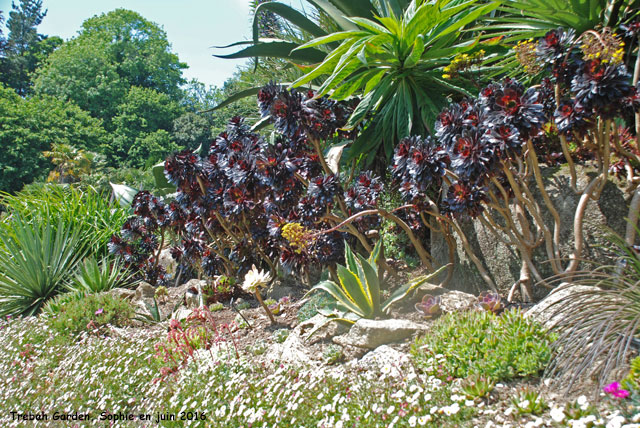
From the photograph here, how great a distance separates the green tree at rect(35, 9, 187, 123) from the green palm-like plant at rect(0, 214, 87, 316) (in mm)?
32434

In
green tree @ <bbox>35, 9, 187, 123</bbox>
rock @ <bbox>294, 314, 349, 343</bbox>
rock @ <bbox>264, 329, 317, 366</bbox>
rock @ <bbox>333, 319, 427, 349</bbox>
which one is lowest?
rock @ <bbox>264, 329, 317, 366</bbox>

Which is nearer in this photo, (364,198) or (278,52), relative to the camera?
(364,198)

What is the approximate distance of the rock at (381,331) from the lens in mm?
3148

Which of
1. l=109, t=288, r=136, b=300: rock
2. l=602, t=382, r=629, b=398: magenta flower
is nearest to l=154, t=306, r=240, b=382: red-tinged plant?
l=109, t=288, r=136, b=300: rock

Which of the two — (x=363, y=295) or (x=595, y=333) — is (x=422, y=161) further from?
(x=595, y=333)

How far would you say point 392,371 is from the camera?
2.77 meters

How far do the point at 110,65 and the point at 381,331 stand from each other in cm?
4162

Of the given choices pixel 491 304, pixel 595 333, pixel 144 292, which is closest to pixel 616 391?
Result: pixel 595 333

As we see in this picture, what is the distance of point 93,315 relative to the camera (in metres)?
5.28

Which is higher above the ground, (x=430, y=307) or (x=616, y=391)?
(x=616, y=391)

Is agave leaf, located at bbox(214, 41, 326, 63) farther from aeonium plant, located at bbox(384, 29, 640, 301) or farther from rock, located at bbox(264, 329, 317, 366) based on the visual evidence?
rock, located at bbox(264, 329, 317, 366)

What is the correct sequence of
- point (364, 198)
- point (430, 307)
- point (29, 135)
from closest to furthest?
1. point (430, 307)
2. point (364, 198)
3. point (29, 135)

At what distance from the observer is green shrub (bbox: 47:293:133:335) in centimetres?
515

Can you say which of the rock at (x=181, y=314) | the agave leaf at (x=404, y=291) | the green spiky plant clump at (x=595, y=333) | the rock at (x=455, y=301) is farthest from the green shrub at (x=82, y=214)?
the green spiky plant clump at (x=595, y=333)
